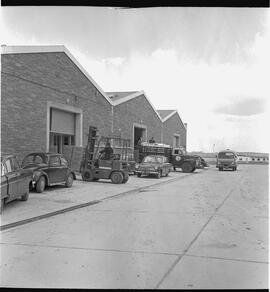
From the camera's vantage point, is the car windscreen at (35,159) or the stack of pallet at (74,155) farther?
the stack of pallet at (74,155)

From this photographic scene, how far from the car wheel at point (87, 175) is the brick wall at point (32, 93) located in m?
2.71

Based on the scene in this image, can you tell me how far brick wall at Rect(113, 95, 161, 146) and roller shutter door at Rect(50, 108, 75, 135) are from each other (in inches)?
218

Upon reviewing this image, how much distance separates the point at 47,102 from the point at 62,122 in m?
2.69

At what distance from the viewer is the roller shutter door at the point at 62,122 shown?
22.9 metres

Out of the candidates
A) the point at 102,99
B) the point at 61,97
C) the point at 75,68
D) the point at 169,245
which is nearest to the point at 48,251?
the point at 169,245

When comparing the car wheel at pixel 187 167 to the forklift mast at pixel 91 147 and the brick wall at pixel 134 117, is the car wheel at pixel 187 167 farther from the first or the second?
the forklift mast at pixel 91 147

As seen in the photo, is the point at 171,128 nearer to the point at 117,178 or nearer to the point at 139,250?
the point at 117,178

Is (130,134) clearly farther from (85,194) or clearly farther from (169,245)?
(169,245)

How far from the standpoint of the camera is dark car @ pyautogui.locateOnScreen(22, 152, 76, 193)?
46.8 feet

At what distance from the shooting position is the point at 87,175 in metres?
20.0

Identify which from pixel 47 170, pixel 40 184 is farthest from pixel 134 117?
pixel 40 184

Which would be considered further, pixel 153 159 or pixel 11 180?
pixel 153 159

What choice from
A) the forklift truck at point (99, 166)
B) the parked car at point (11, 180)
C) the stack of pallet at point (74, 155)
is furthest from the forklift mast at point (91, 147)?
the parked car at point (11, 180)

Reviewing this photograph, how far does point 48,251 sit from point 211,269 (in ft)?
8.04
